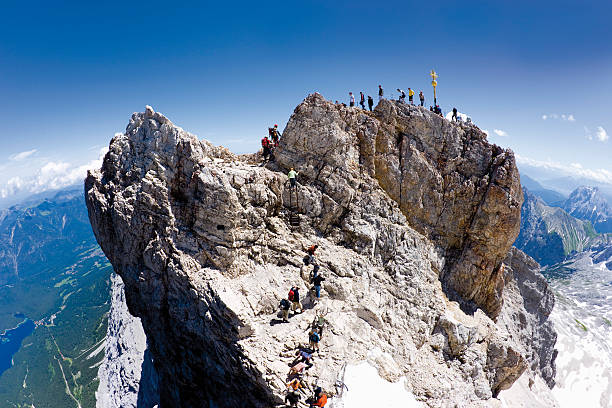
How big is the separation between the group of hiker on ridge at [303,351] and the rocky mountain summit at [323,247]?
0.60 m

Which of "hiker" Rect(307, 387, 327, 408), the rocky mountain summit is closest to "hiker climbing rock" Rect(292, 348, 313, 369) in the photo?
the rocky mountain summit

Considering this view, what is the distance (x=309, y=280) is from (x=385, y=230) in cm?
1135

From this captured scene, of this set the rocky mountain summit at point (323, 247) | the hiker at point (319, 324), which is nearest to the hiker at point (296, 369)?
the rocky mountain summit at point (323, 247)

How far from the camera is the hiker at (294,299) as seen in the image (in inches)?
981

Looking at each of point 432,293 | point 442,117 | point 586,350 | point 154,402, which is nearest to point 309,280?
point 432,293

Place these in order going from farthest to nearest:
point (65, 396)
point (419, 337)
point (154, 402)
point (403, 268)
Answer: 1. point (65, 396)
2. point (154, 402)
3. point (403, 268)
4. point (419, 337)

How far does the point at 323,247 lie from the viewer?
30.8 meters

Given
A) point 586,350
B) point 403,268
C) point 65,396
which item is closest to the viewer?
point 403,268

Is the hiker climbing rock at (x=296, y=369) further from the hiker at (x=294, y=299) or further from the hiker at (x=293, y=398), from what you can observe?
the hiker at (x=294, y=299)

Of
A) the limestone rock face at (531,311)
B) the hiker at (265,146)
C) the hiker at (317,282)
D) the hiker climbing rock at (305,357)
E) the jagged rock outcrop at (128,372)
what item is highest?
the hiker at (265,146)

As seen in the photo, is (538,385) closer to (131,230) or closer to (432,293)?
(432,293)

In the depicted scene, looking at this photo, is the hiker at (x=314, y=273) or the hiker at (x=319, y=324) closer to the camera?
the hiker at (x=319, y=324)

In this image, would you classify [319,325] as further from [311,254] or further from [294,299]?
[311,254]

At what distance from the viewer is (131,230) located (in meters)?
29.6
